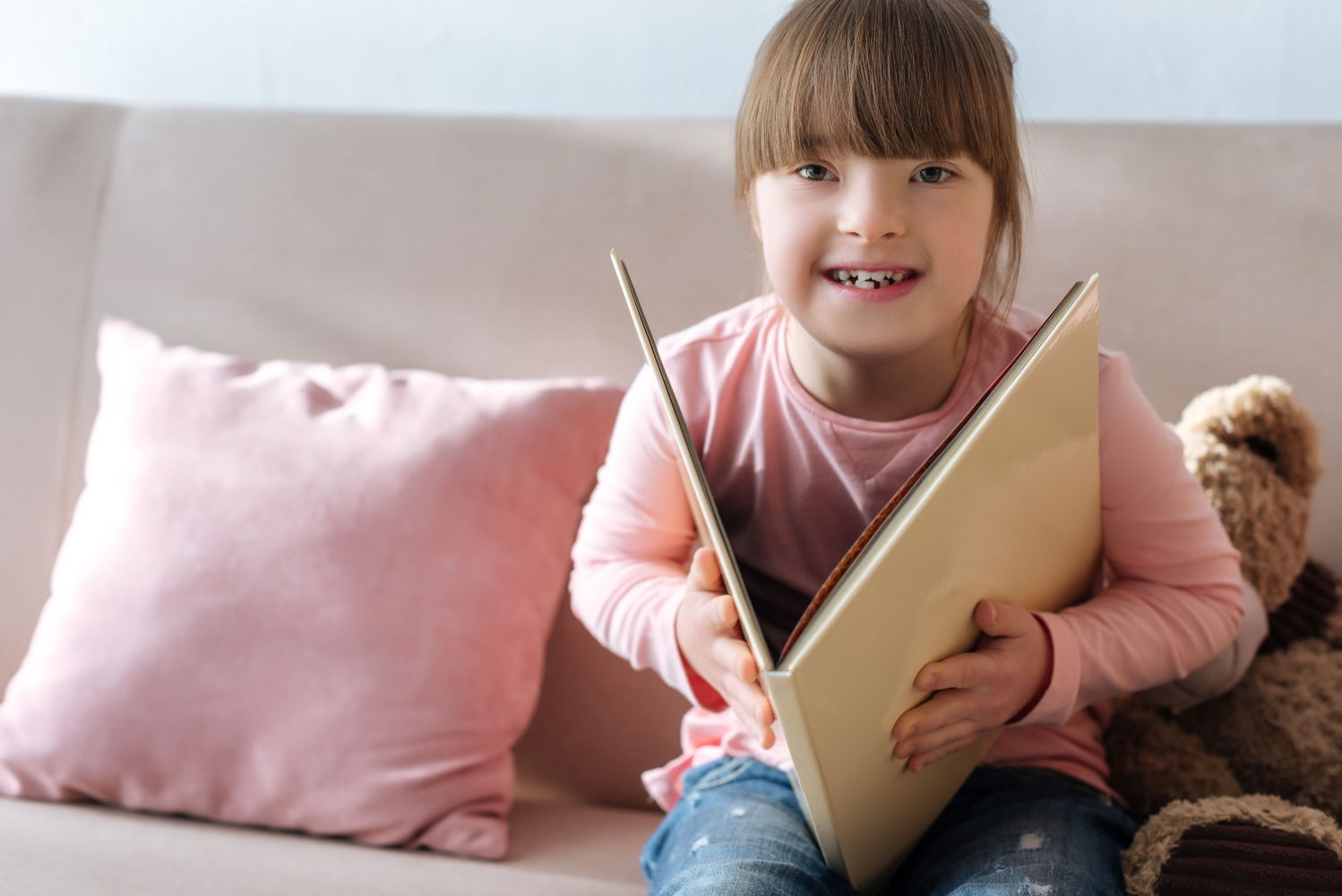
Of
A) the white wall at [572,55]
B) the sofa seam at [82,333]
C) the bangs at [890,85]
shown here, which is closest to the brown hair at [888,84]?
the bangs at [890,85]

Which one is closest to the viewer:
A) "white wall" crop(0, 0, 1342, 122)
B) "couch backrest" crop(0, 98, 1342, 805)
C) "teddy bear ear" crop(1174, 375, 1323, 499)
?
"teddy bear ear" crop(1174, 375, 1323, 499)

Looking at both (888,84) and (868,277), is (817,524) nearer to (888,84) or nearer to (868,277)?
(868,277)

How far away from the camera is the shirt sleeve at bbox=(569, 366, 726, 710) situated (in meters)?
0.93

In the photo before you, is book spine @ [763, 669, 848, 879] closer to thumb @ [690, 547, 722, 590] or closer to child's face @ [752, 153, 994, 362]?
thumb @ [690, 547, 722, 590]

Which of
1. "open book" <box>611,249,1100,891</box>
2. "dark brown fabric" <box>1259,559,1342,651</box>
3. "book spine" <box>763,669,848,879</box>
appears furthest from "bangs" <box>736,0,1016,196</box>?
"dark brown fabric" <box>1259,559,1342,651</box>

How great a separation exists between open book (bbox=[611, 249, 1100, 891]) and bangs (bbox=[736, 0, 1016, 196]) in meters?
0.13

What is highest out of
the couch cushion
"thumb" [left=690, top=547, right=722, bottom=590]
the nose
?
the nose

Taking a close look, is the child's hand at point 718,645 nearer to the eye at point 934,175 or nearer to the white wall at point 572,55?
the eye at point 934,175

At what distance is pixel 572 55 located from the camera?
1410 mm

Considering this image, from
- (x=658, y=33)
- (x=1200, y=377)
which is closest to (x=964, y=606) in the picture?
(x=1200, y=377)

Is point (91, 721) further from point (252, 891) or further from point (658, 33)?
point (658, 33)

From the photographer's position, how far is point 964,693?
739mm

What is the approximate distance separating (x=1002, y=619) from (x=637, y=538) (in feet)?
1.04

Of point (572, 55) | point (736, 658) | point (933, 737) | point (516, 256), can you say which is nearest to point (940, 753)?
point (933, 737)
